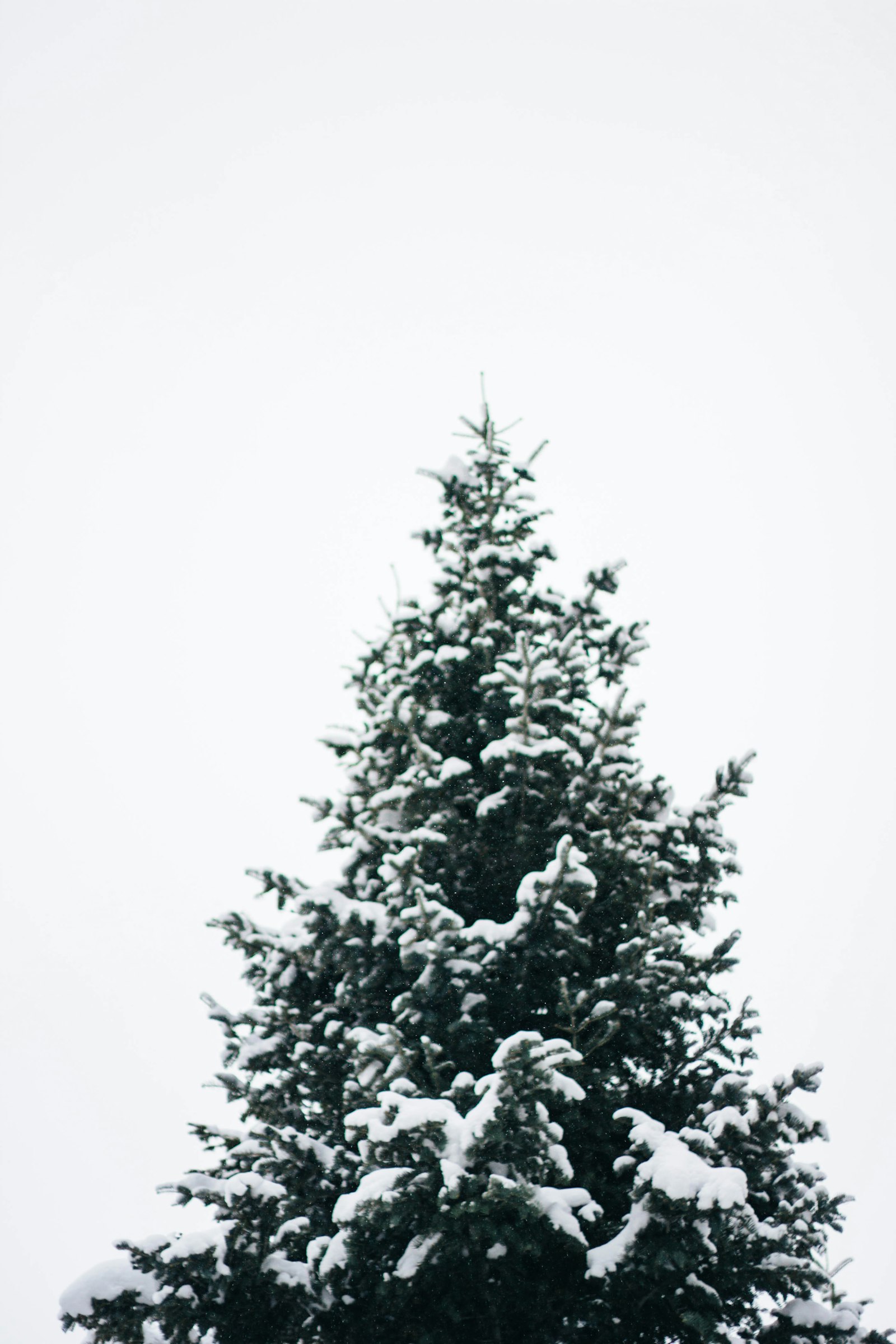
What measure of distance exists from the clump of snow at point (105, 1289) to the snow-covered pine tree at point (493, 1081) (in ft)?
0.06

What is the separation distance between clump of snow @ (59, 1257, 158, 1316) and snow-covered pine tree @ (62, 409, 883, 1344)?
0.06 ft

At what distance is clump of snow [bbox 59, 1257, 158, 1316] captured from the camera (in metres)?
5.92

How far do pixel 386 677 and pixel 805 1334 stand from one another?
20.3ft

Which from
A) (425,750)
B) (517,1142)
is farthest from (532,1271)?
(425,750)

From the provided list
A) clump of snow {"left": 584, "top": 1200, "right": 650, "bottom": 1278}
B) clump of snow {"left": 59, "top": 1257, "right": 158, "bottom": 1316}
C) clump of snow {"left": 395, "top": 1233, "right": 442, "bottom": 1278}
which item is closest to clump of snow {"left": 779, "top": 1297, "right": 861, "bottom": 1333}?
clump of snow {"left": 584, "top": 1200, "right": 650, "bottom": 1278}

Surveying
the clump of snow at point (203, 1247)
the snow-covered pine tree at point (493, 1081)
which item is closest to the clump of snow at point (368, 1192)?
the snow-covered pine tree at point (493, 1081)

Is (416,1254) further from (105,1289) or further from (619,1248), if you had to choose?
(105,1289)

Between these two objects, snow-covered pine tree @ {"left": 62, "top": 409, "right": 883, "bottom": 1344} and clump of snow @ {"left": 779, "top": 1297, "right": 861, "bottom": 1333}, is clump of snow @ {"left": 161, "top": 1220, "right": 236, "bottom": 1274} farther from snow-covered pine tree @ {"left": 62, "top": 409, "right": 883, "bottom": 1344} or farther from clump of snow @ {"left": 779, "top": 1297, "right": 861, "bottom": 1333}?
clump of snow @ {"left": 779, "top": 1297, "right": 861, "bottom": 1333}

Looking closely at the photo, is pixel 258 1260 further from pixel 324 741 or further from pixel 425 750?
pixel 324 741

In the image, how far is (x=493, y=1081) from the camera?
5.39 m

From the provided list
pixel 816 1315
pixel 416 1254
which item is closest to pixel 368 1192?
pixel 416 1254

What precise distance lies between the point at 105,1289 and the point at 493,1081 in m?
3.10

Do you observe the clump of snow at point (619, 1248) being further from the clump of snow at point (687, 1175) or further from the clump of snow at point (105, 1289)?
the clump of snow at point (105, 1289)

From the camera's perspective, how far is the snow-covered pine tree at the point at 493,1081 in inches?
217
